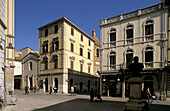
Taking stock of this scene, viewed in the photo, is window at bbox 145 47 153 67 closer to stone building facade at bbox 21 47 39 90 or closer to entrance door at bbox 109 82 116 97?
entrance door at bbox 109 82 116 97

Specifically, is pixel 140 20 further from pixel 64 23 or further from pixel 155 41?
pixel 64 23

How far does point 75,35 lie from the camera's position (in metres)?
32.8

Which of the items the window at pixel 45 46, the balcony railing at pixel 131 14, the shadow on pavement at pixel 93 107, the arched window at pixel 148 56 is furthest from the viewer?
the window at pixel 45 46

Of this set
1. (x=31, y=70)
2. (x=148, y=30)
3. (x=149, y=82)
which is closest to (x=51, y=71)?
(x=31, y=70)

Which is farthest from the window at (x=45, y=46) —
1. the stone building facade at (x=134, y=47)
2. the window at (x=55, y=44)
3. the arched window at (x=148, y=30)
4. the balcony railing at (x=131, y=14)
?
the arched window at (x=148, y=30)

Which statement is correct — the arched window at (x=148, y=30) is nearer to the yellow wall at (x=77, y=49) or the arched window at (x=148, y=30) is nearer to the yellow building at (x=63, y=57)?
the yellow building at (x=63, y=57)

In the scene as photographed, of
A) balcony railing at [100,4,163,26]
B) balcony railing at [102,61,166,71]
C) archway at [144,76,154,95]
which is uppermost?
balcony railing at [100,4,163,26]

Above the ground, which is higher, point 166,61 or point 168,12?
point 168,12

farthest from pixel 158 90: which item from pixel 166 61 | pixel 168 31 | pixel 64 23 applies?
pixel 64 23

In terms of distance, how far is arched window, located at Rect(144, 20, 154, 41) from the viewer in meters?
19.2

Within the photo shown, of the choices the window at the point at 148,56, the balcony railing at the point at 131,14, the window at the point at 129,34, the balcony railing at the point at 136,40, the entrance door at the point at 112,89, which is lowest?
the entrance door at the point at 112,89

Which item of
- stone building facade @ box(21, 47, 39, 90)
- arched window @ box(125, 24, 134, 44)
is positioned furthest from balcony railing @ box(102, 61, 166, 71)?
stone building facade @ box(21, 47, 39, 90)

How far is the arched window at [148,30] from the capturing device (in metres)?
19.2

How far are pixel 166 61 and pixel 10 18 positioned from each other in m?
18.6
